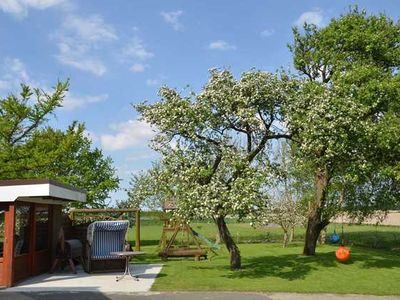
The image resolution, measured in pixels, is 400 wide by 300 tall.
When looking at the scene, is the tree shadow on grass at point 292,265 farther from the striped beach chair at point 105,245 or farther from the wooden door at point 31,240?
the wooden door at point 31,240

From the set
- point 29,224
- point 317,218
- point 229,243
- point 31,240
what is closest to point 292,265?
point 229,243

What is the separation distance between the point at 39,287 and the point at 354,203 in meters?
14.2

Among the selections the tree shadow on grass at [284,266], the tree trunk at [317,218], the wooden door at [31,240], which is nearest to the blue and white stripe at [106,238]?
the wooden door at [31,240]

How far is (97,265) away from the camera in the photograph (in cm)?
1611

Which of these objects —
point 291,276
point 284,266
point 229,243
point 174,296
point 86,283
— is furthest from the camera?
point 284,266

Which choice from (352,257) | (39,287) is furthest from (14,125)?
(352,257)

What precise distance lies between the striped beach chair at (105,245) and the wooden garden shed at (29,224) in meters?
1.41

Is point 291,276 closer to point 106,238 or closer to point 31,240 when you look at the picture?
point 106,238

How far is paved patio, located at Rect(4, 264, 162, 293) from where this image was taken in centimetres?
1269

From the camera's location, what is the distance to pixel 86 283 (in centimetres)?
1386

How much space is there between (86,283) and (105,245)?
7.21ft

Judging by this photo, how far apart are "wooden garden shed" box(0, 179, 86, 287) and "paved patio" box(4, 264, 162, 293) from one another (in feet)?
1.57

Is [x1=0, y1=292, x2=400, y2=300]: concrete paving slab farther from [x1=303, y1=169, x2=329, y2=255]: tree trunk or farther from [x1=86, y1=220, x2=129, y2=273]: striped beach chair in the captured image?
[x1=303, y1=169, x2=329, y2=255]: tree trunk

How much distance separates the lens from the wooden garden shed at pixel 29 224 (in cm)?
1331
